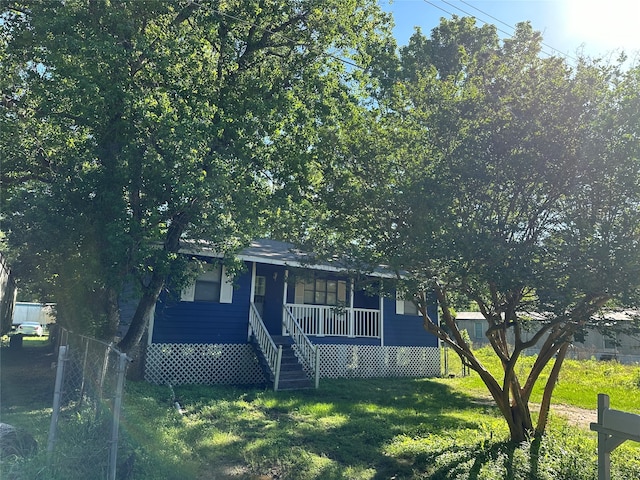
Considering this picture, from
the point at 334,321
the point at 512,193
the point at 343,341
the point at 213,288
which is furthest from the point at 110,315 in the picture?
the point at 343,341

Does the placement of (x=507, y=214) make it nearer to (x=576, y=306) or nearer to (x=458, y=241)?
(x=458, y=241)

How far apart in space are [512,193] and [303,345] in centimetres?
886

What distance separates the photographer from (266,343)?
1284 cm

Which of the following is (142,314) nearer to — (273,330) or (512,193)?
(273,330)

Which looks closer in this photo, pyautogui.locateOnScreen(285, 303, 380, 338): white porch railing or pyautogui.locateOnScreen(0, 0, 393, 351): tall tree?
pyautogui.locateOnScreen(0, 0, 393, 351): tall tree

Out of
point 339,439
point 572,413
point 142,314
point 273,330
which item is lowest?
point 572,413

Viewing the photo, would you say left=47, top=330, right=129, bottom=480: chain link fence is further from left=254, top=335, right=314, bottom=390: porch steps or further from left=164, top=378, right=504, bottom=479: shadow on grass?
left=254, top=335, right=314, bottom=390: porch steps

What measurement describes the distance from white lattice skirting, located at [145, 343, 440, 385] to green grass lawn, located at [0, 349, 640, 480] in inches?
32.8

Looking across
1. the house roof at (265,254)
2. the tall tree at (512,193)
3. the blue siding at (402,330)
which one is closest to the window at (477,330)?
the blue siding at (402,330)

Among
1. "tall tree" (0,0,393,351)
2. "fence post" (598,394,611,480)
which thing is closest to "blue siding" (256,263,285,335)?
"tall tree" (0,0,393,351)

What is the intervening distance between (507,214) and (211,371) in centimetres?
922

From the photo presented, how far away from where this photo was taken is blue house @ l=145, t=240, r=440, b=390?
40.1ft

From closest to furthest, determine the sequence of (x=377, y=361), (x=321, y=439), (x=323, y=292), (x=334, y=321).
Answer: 1. (x=321, y=439)
2. (x=334, y=321)
3. (x=377, y=361)
4. (x=323, y=292)

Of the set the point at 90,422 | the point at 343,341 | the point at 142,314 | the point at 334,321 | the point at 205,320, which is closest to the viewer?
the point at 90,422
